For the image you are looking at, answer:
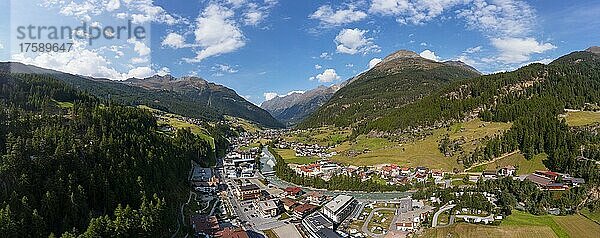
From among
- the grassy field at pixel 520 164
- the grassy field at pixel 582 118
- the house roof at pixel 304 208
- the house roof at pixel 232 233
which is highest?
the grassy field at pixel 582 118

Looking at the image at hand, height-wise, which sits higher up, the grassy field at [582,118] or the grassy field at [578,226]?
the grassy field at [582,118]

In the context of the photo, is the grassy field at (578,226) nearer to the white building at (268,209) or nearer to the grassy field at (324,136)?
the white building at (268,209)

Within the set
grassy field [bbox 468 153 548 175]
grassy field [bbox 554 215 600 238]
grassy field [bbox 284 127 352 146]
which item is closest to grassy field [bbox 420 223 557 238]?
grassy field [bbox 554 215 600 238]

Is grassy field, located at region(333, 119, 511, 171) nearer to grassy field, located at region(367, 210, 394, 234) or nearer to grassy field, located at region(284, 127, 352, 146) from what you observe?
grassy field, located at region(284, 127, 352, 146)

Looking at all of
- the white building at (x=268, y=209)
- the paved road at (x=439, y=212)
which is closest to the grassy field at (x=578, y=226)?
the paved road at (x=439, y=212)

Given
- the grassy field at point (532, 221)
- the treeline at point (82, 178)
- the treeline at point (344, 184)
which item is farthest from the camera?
the treeline at point (344, 184)

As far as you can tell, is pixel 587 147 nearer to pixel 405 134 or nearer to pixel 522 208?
pixel 522 208
